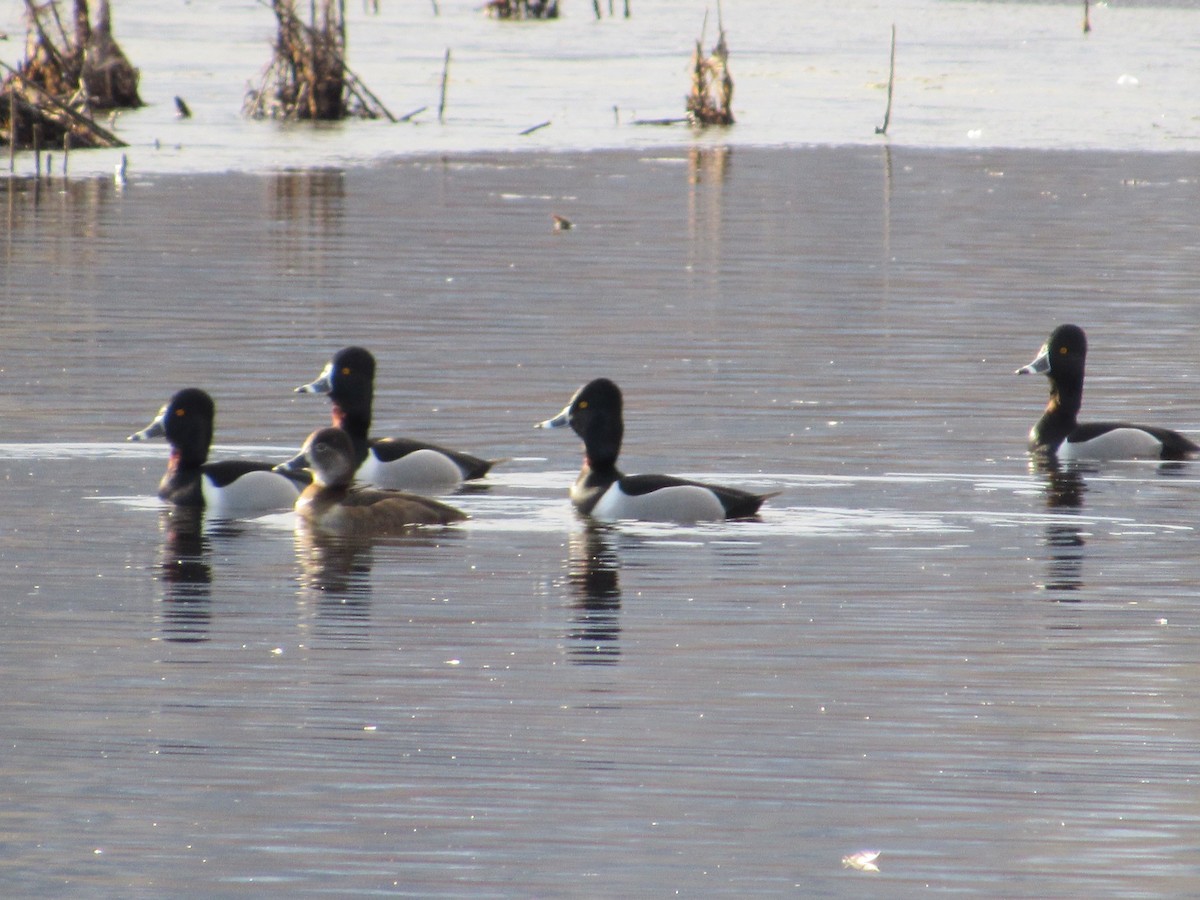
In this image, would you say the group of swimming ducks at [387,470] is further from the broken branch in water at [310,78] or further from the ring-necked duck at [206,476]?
the broken branch in water at [310,78]

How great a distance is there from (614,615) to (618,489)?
2.46 m

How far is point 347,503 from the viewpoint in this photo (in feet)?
40.6

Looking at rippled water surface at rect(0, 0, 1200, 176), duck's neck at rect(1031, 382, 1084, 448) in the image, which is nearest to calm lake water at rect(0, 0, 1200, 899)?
duck's neck at rect(1031, 382, 1084, 448)

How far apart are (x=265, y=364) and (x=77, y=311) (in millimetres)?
3588

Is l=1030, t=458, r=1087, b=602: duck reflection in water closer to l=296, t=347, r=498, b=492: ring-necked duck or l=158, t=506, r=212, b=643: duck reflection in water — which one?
l=296, t=347, r=498, b=492: ring-necked duck

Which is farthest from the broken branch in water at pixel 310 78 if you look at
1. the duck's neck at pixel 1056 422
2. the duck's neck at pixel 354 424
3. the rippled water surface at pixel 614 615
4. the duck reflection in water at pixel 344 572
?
the duck reflection in water at pixel 344 572

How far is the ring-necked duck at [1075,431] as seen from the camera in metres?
14.4

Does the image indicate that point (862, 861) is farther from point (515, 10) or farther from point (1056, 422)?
point (515, 10)

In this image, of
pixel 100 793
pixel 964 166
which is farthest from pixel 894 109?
pixel 100 793

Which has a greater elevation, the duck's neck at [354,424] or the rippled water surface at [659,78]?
the rippled water surface at [659,78]

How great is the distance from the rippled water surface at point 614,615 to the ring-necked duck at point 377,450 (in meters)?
0.26

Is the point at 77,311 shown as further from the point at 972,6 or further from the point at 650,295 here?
the point at 972,6

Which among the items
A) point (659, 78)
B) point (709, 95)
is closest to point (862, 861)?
point (709, 95)

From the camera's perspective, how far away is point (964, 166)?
36094 millimetres
